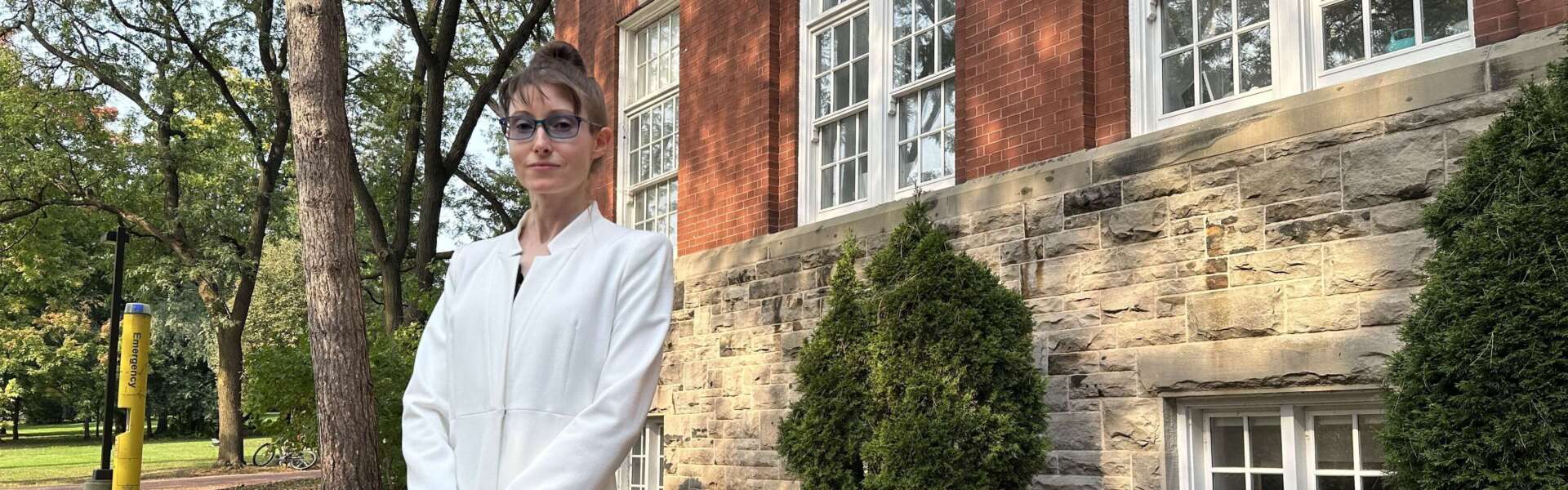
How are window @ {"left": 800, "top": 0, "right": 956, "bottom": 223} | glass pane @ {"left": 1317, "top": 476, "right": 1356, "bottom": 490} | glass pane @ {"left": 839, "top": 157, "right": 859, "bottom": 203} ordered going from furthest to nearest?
glass pane @ {"left": 839, "top": 157, "right": 859, "bottom": 203} → window @ {"left": 800, "top": 0, "right": 956, "bottom": 223} → glass pane @ {"left": 1317, "top": 476, "right": 1356, "bottom": 490}

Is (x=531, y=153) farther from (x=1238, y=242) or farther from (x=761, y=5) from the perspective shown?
(x=761, y=5)

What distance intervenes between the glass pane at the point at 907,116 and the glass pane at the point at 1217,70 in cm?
270

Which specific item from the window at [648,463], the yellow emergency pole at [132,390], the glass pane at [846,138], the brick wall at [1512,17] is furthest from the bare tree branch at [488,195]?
the brick wall at [1512,17]

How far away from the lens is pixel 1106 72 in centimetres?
717

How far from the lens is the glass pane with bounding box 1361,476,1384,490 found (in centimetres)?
559

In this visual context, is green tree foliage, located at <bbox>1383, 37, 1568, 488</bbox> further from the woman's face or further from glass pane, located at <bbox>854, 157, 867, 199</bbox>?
glass pane, located at <bbox>854, 157, 867, 199</bbox>

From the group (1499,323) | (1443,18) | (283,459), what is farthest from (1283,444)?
(283,459)

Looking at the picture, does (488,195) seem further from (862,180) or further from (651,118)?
(862,180)

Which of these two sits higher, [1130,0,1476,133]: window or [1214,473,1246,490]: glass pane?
[1130,0,1476,133]: window

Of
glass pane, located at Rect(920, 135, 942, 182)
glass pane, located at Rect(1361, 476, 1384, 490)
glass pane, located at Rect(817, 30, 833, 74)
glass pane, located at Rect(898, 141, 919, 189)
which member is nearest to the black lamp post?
glass pane, located at Rect(817, 30, 833, 74)

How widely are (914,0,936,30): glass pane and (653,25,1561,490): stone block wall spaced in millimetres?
1385

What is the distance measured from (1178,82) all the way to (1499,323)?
8.67 feet

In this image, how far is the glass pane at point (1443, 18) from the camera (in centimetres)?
554

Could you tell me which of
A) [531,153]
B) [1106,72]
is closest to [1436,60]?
[1106,72]
